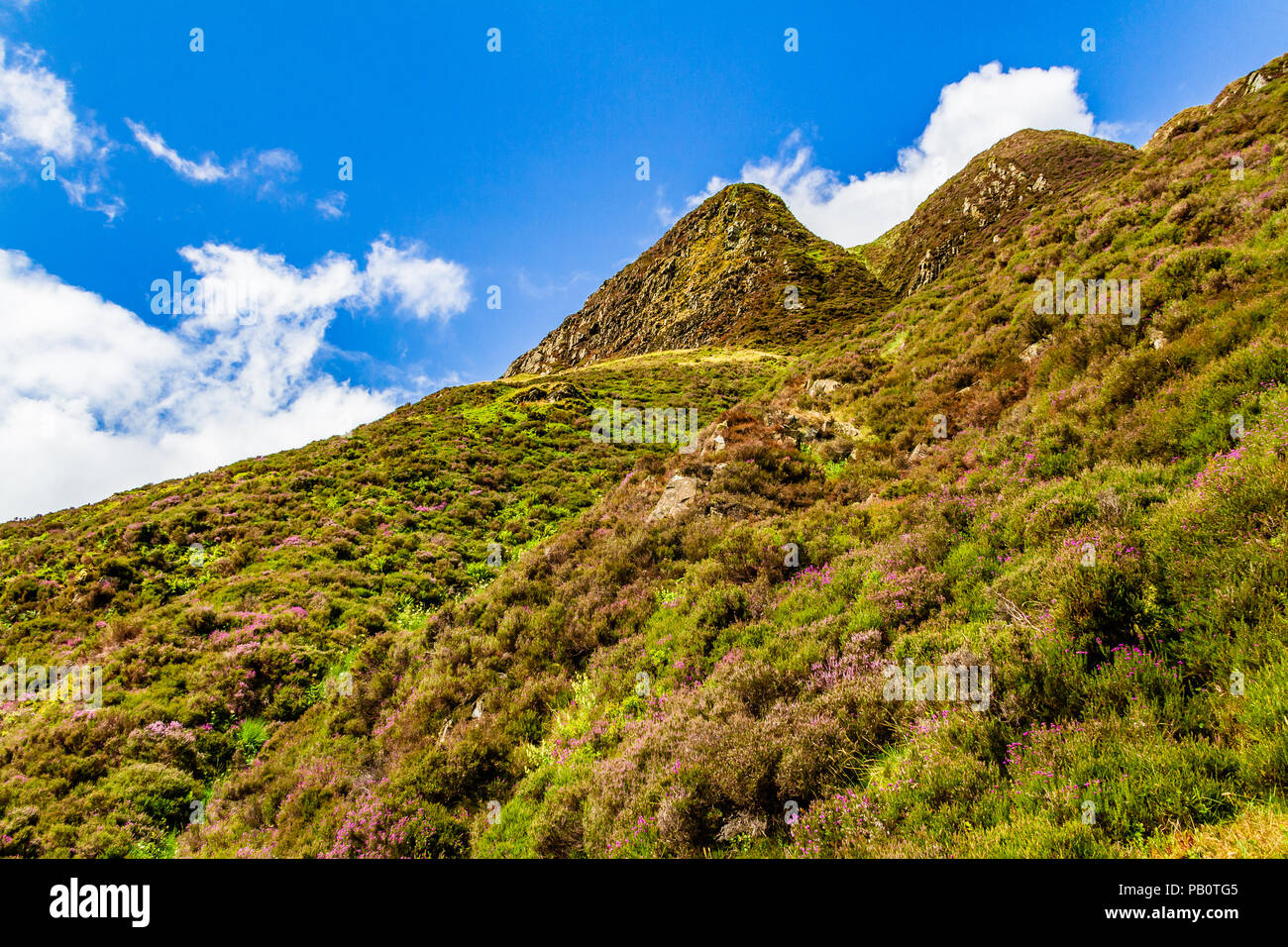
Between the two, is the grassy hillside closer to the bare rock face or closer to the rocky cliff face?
the bare rock face

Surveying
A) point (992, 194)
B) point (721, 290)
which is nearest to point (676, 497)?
point (721, 290)

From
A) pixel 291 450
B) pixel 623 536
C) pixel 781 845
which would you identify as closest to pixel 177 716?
pixel 623 536

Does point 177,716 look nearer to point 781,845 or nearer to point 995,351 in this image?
point 781,845

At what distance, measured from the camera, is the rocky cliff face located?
6912cm

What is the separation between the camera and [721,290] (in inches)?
3123

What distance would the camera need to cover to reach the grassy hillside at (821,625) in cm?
385

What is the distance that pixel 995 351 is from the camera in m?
13.1

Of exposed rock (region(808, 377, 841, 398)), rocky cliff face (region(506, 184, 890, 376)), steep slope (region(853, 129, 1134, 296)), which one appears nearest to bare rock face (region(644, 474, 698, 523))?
exposed rock (region(808, 377, 841, 398))

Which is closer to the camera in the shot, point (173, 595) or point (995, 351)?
point (995, 351)

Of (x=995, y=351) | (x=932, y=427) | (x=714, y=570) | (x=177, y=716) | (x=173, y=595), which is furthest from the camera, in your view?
(x=173, y=595)

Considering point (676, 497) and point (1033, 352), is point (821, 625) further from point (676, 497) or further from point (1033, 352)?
point (1033, 352)

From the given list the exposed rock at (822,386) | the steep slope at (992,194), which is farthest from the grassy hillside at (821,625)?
the steep slope at (992,194)

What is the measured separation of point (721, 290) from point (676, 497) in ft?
243
